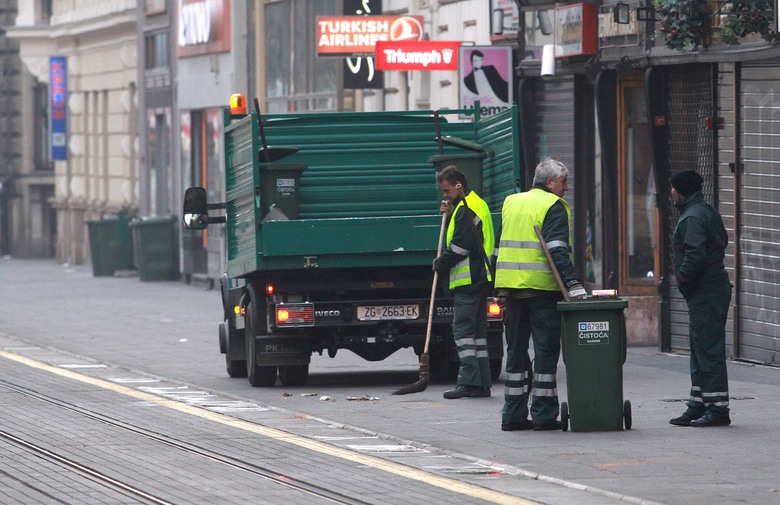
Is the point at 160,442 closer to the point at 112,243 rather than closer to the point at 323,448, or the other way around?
the point at 323,448

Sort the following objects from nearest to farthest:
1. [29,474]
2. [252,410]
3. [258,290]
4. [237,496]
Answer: [237,496], [29,474], [252,410], [258,290]

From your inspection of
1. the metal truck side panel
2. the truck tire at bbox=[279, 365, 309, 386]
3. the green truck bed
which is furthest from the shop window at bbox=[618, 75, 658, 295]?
the truck tire at bbox=[279, 365, 309, 386]

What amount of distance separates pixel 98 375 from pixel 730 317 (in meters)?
6.03

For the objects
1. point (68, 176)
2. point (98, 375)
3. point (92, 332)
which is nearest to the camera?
point (98, 375)

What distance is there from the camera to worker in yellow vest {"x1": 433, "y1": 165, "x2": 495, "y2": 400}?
14.9 metres

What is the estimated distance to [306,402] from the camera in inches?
599

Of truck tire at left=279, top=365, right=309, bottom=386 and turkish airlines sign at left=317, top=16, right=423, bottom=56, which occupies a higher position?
turkish airlines sign at left=317, top=16, right=423, bottom=56

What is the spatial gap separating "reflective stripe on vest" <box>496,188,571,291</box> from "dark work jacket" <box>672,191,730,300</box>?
0.79 metres

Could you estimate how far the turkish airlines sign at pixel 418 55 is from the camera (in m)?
23.6

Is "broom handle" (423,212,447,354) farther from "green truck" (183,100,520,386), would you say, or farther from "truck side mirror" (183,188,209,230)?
"truck side mirror" (183,188,209,230)

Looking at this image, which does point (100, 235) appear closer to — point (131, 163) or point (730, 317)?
point (131, 163)

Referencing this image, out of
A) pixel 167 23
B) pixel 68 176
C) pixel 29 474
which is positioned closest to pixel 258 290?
pixel 29 474

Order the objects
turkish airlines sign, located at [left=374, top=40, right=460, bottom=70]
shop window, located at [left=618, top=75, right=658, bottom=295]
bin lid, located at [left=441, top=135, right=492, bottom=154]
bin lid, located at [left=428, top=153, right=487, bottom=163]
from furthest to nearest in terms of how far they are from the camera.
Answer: turkish airlines sign, located at [left=374, top=40, right=460, bottom=70] → shop window, located at [left=618, top=75, right=658, bottom=295] → bin lid, located at [left=441, top=135, right=492, bottom=154] → bin lid, located at [left=428, top=153, right=487, bottom=163]

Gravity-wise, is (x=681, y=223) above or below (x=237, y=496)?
above
